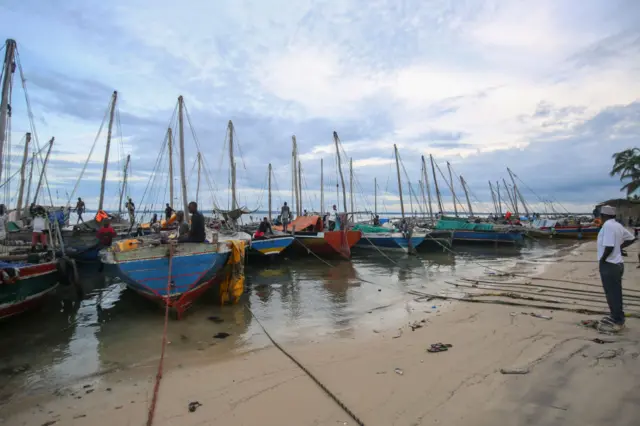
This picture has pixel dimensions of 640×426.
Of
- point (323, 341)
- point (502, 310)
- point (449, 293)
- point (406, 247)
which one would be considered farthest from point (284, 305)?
point (406, 247)

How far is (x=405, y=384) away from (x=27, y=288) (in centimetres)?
1013

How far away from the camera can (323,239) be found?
73.3ft

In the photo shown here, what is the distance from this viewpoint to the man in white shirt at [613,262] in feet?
19.0

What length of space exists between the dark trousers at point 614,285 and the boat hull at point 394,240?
1881 cm

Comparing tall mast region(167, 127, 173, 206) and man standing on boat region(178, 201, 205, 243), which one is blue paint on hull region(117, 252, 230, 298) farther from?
tall mast region(167, 127, 173, 206)

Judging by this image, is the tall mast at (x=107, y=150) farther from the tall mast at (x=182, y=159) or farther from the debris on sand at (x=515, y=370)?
the debris on sand at (x=515, y=370)

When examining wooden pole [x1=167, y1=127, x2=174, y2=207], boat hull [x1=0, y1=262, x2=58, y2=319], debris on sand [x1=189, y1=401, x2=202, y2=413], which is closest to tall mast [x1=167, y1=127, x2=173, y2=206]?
wooden pole [x1=167, y1=127, x2=174, y2=207]

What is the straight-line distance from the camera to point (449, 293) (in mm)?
11938

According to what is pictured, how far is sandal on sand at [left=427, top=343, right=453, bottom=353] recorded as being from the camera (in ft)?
20.2

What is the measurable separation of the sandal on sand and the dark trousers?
260cm

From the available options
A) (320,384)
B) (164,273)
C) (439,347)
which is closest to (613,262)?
(439,347)

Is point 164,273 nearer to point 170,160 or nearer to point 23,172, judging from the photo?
point 170,160

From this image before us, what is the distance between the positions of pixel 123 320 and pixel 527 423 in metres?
9.80

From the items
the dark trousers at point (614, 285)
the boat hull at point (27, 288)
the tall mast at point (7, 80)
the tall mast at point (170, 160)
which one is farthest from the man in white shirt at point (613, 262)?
the tall mast at point (170, 160)
